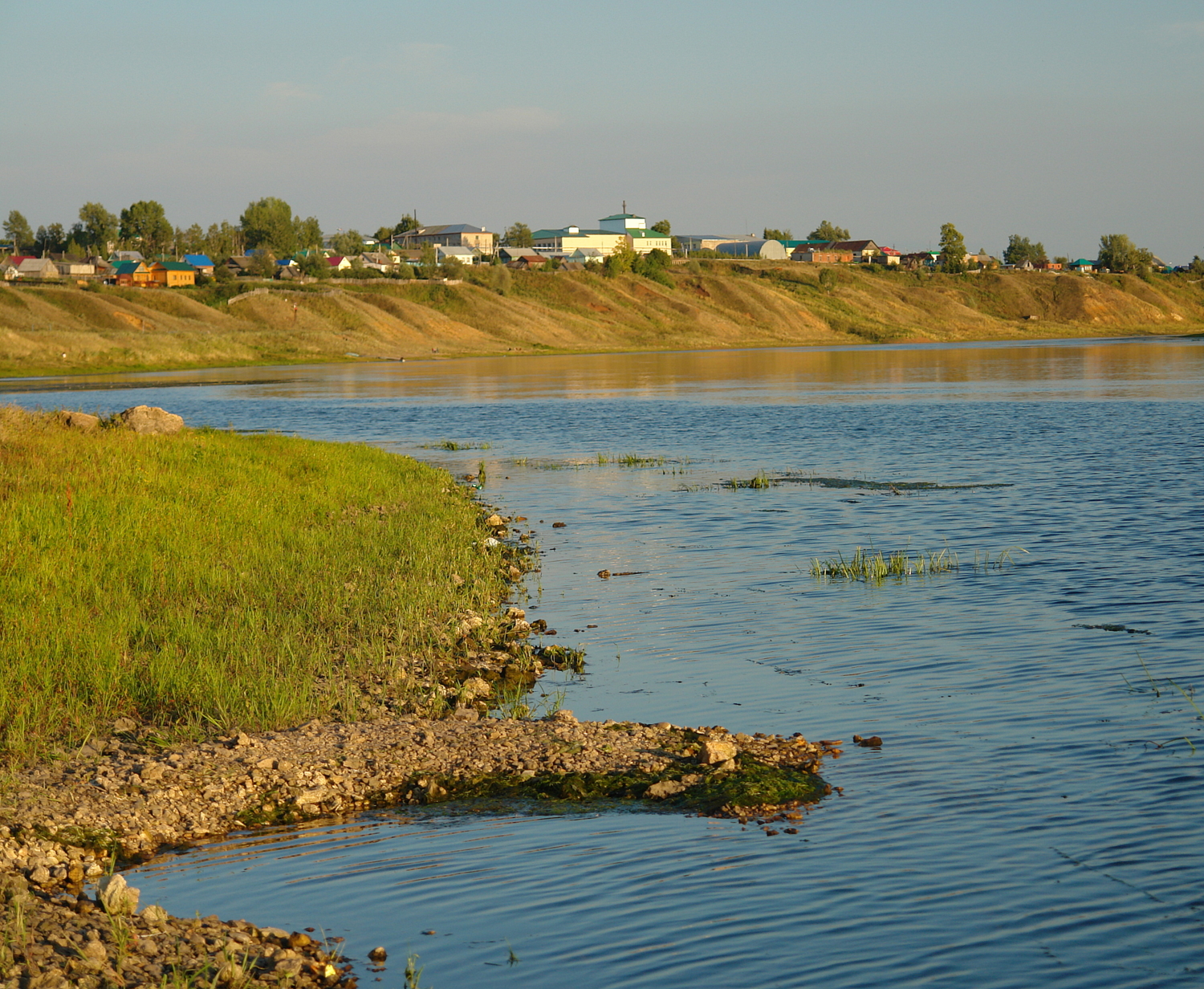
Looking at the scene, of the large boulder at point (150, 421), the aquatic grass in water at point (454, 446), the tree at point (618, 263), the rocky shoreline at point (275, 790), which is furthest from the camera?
the tree at point (618, 263)

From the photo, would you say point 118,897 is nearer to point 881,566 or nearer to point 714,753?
point 714,753

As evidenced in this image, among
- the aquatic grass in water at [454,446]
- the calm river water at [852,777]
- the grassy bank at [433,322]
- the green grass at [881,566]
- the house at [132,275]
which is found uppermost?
the house at [132,275]

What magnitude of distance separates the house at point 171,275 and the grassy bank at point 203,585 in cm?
14989

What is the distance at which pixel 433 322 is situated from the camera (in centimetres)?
14800

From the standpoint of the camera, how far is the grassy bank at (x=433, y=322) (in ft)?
358

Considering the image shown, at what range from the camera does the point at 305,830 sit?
964cm

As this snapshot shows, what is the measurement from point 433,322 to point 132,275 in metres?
47.0

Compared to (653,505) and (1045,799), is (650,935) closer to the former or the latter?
(1045,799)

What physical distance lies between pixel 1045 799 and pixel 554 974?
463 centimetres

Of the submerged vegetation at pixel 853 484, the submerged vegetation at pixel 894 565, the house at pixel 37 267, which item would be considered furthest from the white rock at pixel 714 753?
the house at pixel 37 267

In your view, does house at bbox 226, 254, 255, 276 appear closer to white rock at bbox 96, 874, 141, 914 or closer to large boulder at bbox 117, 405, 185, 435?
large boulder at bbox 117, 405, 185, 435

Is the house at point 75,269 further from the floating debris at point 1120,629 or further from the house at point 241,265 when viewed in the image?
the floating debris at point 1120,629

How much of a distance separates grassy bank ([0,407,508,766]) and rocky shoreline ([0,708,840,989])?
0.68 m

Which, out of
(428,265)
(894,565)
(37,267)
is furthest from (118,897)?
(37,267)
